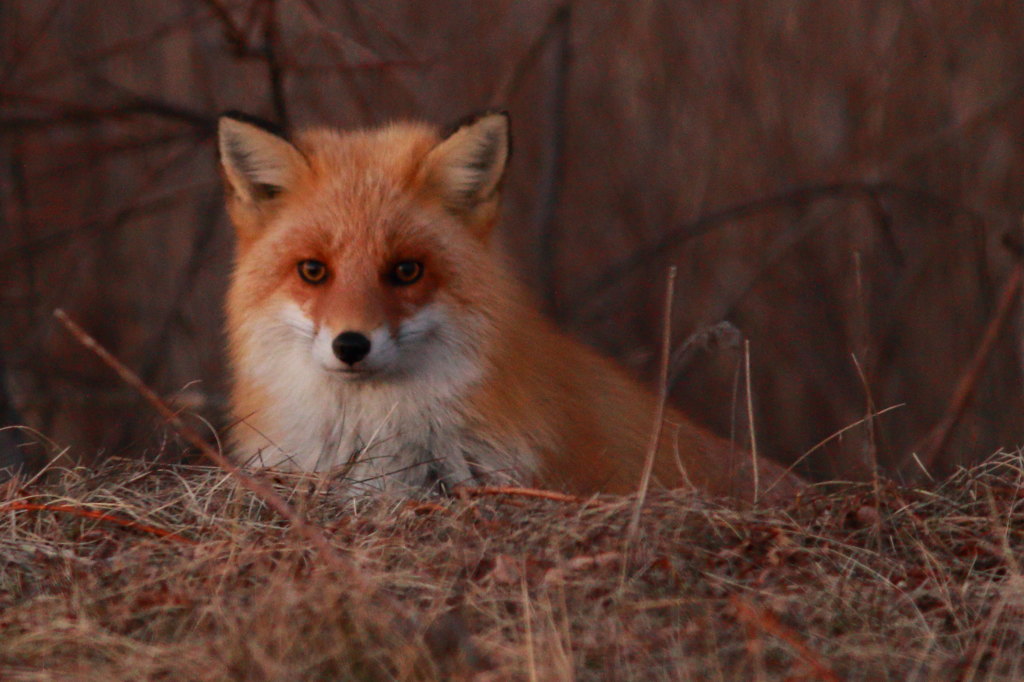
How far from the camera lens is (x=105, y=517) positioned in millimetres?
2396

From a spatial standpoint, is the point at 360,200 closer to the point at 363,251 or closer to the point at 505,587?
the point at 363,251

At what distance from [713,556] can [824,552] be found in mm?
245

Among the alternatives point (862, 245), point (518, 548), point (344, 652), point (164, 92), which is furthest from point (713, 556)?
point (164, 92)

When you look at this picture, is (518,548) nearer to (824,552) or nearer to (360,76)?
(824,552)

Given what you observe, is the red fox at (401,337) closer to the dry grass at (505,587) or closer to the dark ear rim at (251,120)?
the dark ear rim at (251,120)

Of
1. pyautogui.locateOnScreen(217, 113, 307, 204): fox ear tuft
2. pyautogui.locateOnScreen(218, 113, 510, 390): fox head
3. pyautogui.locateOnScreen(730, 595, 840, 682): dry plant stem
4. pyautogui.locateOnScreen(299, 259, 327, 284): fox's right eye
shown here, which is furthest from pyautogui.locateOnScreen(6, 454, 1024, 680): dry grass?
pyautogui.locateOnScreen(217, 113, 307, 204): fox ear tuft

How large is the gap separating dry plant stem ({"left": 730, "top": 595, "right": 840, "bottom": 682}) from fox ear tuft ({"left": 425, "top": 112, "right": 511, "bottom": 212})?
1.66 metres

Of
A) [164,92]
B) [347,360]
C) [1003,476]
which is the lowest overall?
[1003,476]

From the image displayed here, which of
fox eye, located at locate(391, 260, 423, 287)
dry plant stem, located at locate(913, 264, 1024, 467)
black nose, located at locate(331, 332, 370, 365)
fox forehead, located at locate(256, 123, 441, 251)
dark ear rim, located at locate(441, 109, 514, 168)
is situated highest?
dark ear rim, located at locate(441, 109, 514, 168)

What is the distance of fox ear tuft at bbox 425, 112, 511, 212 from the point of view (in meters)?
3.15

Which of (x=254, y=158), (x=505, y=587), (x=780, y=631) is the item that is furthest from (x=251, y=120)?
(x=780, y=631)

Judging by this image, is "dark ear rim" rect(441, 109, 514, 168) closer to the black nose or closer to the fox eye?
the fox eye

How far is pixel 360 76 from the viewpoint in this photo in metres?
7.06

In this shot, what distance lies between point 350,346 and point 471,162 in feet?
2.56
